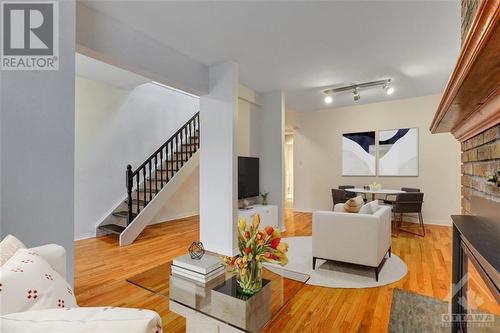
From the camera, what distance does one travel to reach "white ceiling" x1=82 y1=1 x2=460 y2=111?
2.49m

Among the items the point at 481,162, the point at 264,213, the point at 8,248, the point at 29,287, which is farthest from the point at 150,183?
the point at 481,162

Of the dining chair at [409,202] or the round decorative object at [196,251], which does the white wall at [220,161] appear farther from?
the dining chair at [409,202]

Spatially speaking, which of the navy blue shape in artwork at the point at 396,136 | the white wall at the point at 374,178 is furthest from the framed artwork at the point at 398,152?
the white wall at the point at 374,178

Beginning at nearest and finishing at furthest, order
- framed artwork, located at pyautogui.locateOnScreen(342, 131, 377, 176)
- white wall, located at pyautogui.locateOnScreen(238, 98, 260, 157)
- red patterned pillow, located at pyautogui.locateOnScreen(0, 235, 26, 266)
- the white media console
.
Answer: red patterned pillow, located at pyautogui.locateOnScreen(0, 235, 26, 266) → the white media console → white wall, located at pyautogui.locateOnScreen(238, 98, 260, 157) → framed artwork, located at pyautogui.locateOnScreen(342, 131, 377, 176)

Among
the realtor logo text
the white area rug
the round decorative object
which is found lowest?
the white area rug

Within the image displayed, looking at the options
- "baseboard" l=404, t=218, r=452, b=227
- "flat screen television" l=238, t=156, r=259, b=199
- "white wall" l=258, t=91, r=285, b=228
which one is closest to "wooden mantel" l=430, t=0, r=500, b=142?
"flat screen television" l=238, t=156, r=259, b=199

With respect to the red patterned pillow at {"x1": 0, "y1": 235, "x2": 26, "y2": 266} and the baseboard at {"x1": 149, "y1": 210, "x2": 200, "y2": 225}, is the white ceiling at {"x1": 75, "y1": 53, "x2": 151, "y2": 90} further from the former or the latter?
the red patterned pillow at {"x1": 0, "y1": 235, "x2": 26, "y2": 266}

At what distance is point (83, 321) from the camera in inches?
22.5

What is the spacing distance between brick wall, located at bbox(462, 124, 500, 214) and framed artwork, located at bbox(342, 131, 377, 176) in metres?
4.01

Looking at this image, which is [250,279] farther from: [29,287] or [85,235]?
[85,235]

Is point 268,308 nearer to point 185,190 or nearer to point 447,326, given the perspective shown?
point 447,326

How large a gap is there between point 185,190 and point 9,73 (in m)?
4.78

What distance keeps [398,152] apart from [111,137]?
609cm

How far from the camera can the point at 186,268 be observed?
1685 mm
